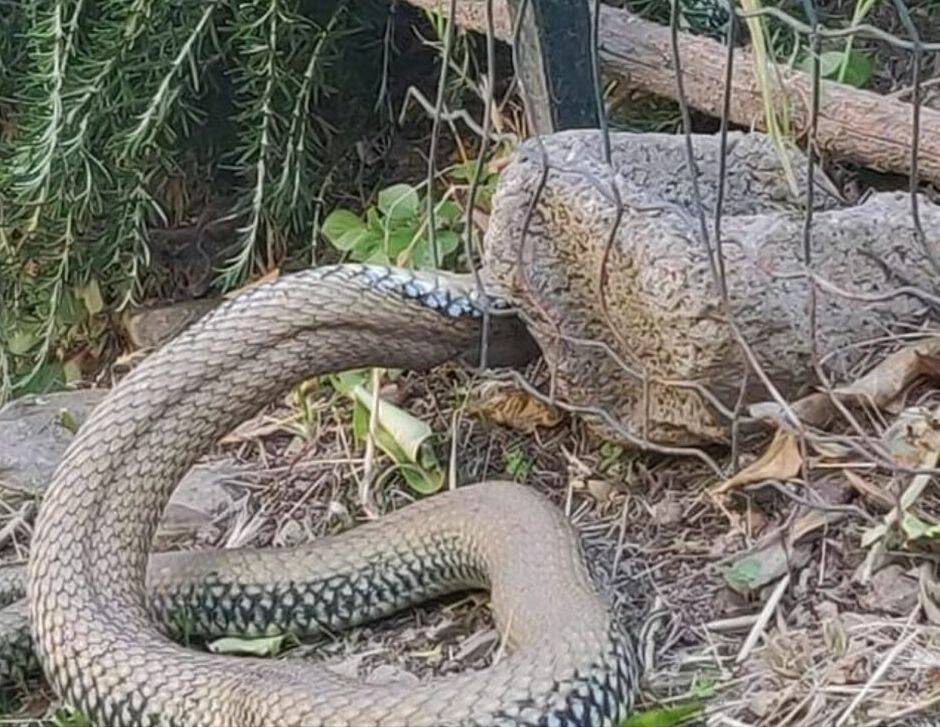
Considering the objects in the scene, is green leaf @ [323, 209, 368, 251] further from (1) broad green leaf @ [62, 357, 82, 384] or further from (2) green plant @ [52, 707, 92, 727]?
(2) green plant @ [52, 707, 92, 727]

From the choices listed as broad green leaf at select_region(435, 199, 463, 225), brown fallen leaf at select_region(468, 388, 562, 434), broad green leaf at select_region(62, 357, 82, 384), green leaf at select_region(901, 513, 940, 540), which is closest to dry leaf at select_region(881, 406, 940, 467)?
green leaf at select_region(901, 513, 940, 540)

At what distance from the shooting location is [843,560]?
2.54 metres

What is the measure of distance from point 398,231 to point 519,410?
1.80 ft

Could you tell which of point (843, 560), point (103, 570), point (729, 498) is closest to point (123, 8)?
point (103, 570)

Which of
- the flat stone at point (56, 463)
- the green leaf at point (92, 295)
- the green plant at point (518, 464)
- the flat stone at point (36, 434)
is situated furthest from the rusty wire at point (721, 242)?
the green leaf at point (92, 295)

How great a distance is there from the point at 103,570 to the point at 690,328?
95 centimetres

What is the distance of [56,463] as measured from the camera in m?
3.50

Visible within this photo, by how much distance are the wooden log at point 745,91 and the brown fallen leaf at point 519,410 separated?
24.7 inches

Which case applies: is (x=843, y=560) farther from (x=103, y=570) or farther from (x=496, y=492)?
(x=103, y=570)

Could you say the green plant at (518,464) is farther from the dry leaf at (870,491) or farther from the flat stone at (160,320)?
the flat stone at (160,320)

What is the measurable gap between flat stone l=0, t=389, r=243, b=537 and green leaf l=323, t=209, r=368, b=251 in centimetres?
48

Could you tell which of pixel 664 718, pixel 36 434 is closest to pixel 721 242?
pixel 664 718

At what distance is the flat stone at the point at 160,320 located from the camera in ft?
13.0

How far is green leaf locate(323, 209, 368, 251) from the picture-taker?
350cm
